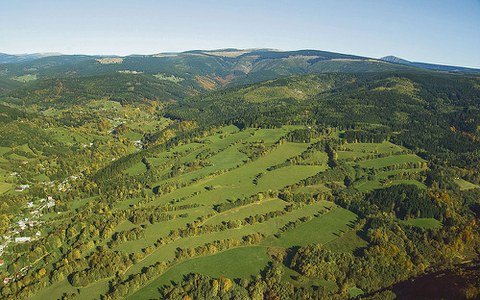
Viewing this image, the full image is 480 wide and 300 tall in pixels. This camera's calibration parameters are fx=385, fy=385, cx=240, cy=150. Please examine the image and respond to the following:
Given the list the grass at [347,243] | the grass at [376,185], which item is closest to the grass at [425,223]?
the grass at [347,243]

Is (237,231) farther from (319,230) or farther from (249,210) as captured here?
(319,230)

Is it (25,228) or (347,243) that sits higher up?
(347,243)

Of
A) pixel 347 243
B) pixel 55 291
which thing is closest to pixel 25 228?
pixel 55 291

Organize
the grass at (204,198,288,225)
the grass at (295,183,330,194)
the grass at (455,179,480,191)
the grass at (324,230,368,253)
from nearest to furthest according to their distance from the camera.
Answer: the grass at (324,230,368,253), the grass at (204,198,288,225), the grass at (295,183,330,194), the grass at (455,179,480,191)

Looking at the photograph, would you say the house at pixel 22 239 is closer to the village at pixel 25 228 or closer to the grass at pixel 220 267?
the village at pixel 25 228

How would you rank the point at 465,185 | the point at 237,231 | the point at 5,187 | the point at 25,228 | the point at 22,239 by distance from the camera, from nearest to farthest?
the point at 22,239
the point at 237,231
the point at 25,228
the point at 465,185
the point at 5,187

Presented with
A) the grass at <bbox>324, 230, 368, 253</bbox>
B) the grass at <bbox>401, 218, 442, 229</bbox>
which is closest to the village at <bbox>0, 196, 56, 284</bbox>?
the grass at <bbox>324, 230, 368, 253</bbox>

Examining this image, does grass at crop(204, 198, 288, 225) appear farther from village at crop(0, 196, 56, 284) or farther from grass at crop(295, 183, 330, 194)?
village at crop(0, 196, 56, 284)
